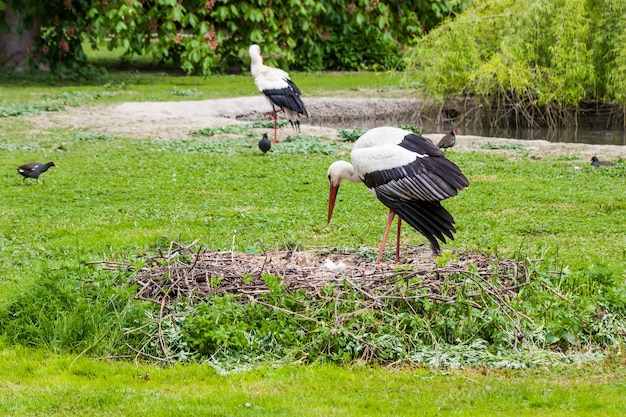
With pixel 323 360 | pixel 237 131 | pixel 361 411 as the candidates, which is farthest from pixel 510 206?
pixel 237 131

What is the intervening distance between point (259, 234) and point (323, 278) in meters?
2.75

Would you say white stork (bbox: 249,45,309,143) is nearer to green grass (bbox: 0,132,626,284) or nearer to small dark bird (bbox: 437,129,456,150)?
green grass (bbox: 0,132,626,284)

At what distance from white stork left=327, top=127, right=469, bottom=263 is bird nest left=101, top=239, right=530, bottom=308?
31cm

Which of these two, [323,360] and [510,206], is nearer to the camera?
[323,360]

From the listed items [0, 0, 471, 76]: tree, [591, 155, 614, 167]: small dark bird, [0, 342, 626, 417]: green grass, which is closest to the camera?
[0, 342, 626, 417]: green grass

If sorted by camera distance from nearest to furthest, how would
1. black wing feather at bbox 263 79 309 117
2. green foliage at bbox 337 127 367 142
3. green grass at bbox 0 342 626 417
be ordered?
green grass at bbox 0 342 626 417
green foliage at bbox 337 127 367 142
black wing feather at bbox 263 79 309 117

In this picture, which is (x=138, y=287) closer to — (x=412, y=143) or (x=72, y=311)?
(x=72, y=311)

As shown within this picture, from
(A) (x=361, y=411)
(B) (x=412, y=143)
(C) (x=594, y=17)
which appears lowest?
(A) (x=361, y=411)

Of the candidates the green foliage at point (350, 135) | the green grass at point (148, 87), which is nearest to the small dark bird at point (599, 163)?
the green foliage at point (350, 135)

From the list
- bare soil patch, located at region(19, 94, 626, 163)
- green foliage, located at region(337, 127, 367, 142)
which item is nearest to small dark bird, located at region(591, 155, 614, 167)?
bare soil patch, located at region(19, 94, 626, 163)

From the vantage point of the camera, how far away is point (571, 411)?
5543 millimetres

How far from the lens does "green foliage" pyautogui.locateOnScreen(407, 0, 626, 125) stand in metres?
17.9

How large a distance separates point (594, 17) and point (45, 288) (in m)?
13.9

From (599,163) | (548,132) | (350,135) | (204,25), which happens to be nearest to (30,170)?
(350,135)
